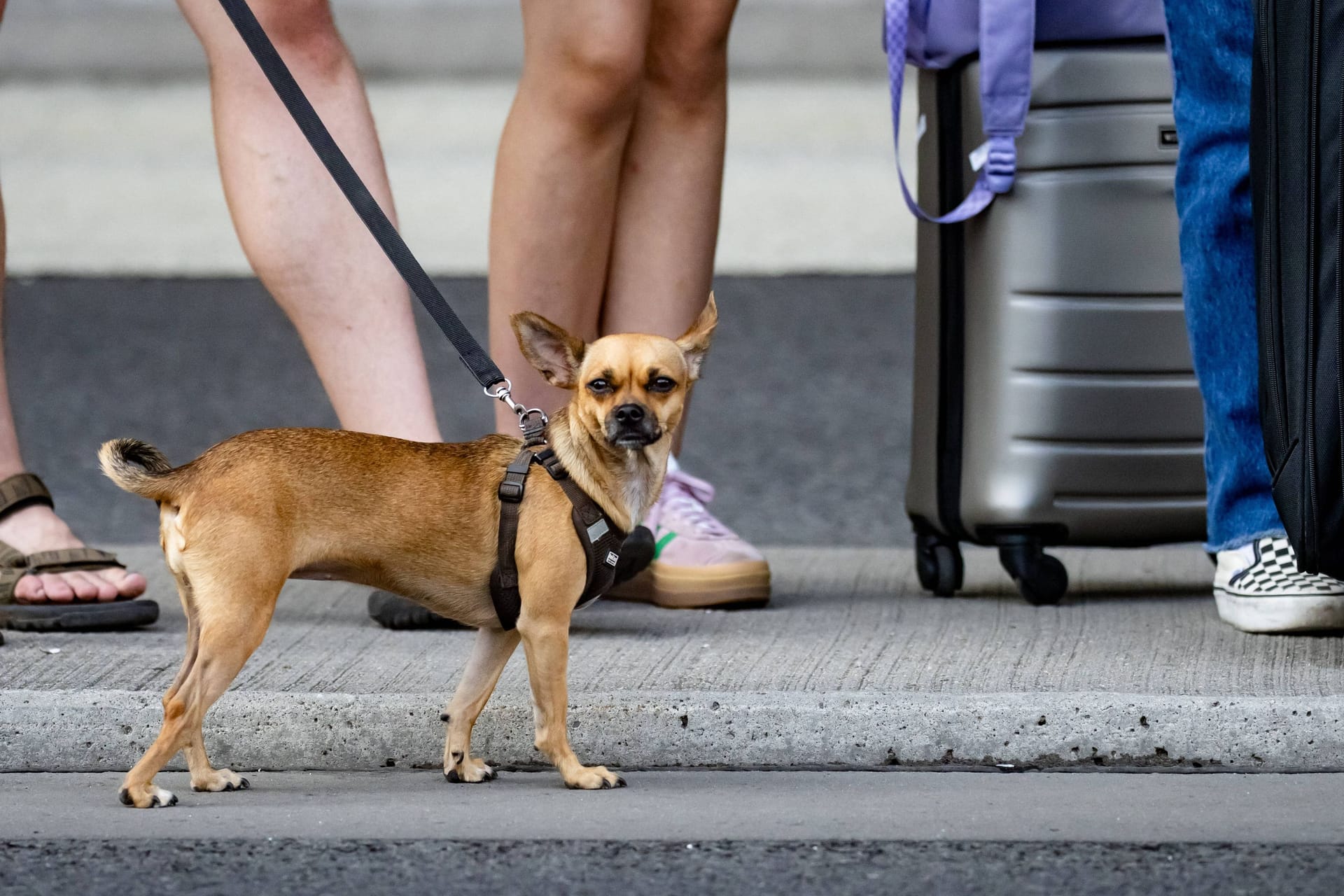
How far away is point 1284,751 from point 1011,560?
1011 millimetres

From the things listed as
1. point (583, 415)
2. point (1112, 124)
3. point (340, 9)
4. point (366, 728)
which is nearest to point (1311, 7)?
point (1112, 124)

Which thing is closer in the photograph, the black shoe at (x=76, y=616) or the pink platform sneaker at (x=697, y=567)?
the black shoe at (x=76, y=616)

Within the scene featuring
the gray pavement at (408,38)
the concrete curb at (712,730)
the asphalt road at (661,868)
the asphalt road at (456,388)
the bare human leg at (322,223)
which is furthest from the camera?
the gray pavement at (408,38)

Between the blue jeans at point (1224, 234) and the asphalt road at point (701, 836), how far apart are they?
838 millimetres

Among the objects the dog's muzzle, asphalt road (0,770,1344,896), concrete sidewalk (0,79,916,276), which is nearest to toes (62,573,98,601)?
asphalt road (0,770,1344,896)

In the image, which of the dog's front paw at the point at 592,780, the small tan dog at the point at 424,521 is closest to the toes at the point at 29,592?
the small tan dog at the point at 424,521

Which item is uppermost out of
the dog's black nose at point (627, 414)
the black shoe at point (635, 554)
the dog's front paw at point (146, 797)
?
the dog's black nose at point (627, 414)

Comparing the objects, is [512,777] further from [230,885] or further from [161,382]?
[161,382]

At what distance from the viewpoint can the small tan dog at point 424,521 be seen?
9.37ft

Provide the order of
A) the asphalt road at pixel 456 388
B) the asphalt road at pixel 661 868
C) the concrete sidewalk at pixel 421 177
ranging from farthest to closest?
the concrete sidewalk at pixel 421 177 → the asphalt road at pixel 456 388 → the asphalt road at pixel 661 868

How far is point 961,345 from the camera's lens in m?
4.08

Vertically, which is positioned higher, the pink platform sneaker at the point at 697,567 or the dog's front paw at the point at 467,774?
the pink platform sneaker at the point at 697,567

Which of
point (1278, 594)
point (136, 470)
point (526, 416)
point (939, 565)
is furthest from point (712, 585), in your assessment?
point (136, 470)

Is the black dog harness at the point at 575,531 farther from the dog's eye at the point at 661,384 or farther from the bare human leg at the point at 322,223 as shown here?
the bare human leg at the point at 322,223
